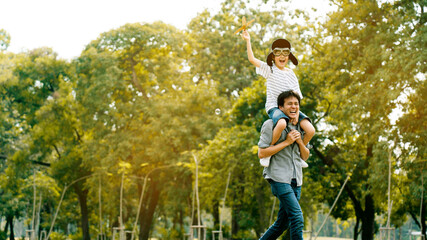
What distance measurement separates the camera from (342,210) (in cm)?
2372

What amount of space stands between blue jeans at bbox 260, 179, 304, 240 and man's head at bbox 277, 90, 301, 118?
58 centimetres

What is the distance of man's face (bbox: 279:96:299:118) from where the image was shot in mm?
4500

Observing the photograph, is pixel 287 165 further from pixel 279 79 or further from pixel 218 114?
pixel 218 114

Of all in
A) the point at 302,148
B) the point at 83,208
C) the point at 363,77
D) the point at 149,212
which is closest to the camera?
the point at 302,148

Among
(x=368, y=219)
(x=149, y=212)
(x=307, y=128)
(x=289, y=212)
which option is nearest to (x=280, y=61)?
(x=307, y=128)

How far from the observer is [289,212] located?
4363mm

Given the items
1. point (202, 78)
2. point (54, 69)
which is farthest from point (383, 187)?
point (54, 69)

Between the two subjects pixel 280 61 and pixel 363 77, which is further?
pixel 363 77

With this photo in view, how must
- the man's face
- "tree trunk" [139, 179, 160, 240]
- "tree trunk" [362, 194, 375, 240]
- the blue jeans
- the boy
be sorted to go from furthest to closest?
"tree trunk" [139, 179, 160, 240] → "tree trunk" [362, 194, 375, 240] → the boy → the man's face → the blue jeans

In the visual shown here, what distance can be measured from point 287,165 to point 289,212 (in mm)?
414

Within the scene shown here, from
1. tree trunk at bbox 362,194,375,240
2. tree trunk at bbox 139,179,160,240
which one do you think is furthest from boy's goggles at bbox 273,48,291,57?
tree trunk at bbox 139,179,160,240

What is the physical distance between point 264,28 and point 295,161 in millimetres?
22562

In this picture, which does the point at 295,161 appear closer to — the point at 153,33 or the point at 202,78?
the point at 153,33

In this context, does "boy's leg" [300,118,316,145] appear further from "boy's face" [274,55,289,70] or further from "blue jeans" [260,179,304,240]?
"boy's face" [274,55,289,70]
